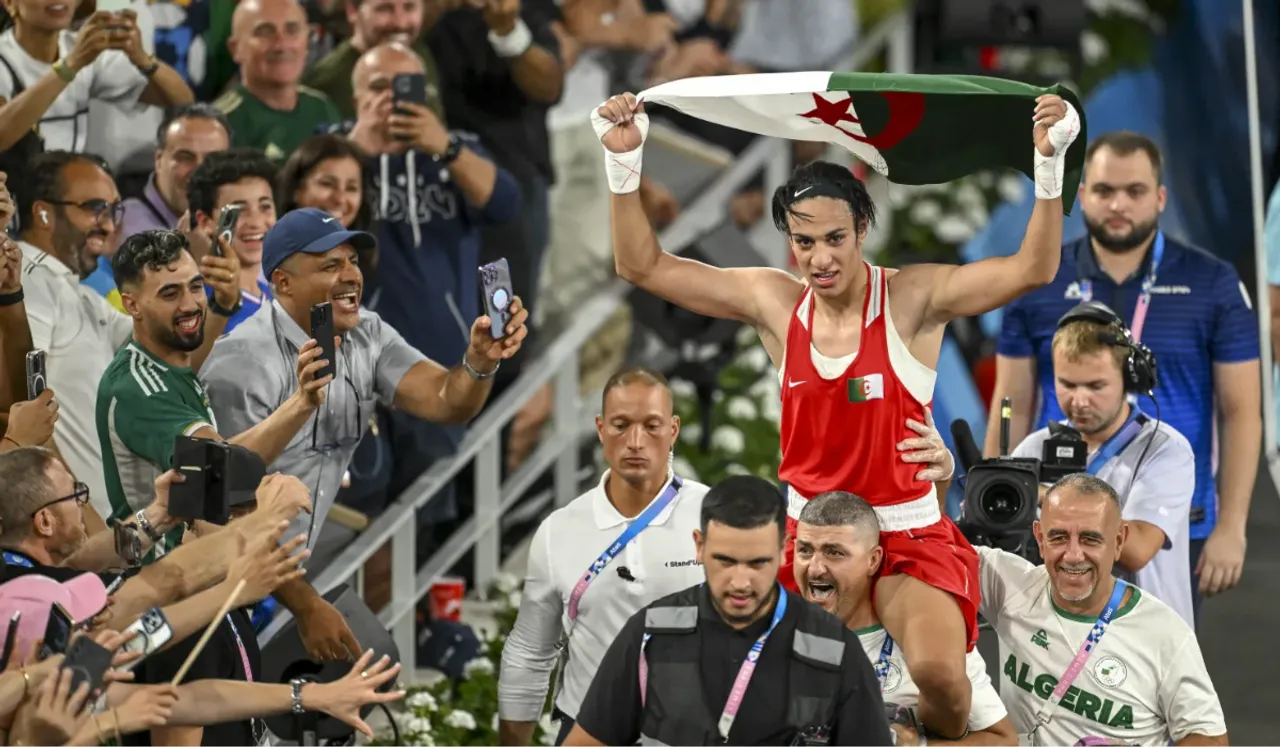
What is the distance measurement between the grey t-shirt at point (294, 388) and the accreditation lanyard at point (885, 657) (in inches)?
61.9

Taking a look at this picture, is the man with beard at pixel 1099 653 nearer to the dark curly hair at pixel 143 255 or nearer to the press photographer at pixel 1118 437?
the press photographer at pixel 1118 437

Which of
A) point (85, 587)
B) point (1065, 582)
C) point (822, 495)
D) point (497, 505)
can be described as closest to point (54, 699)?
point (85, 587)

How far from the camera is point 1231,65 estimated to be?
33.5ft

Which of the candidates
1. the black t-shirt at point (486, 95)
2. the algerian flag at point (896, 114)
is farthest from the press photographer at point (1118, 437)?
the black t-shirt at point (486, 95)

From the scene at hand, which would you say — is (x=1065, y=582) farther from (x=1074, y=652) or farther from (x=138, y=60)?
(x=138, y=60)

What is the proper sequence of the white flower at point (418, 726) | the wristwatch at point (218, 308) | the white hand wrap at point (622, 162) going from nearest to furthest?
the white hand wrap at point (622, 162), the wristwatch at point (218, 308), the white flower at point (418, 726)

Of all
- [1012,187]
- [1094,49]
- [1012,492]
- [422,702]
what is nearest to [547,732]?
[422,702]

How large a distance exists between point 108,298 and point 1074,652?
3.04 meters

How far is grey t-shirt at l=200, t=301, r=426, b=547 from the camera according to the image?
5.67 meters

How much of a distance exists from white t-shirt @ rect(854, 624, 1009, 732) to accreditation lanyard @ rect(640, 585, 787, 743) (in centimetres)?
79

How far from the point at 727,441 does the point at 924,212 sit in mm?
2205

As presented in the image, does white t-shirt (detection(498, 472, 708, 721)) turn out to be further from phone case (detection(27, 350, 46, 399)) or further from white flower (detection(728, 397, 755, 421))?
white flower (detection(728, 397, 755, 421))

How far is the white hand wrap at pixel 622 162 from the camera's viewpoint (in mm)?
5316

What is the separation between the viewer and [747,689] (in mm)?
4453
